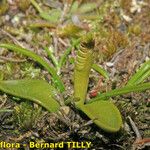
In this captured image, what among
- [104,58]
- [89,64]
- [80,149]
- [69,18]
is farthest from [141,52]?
[80,149]

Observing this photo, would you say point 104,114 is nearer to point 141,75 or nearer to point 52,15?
point 141,75

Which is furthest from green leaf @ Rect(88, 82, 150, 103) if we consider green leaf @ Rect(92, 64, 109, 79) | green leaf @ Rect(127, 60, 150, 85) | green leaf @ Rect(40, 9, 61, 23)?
green leaf @ Rect(40, 9, 61, 23)

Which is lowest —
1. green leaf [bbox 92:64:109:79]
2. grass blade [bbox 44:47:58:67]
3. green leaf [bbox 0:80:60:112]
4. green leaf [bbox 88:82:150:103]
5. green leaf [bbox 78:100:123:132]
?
green leaf [bbox 78:100:123:132]

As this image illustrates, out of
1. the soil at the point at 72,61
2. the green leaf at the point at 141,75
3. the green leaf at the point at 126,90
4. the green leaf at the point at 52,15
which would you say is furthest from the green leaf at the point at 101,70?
the green leaf at the point at 52,15

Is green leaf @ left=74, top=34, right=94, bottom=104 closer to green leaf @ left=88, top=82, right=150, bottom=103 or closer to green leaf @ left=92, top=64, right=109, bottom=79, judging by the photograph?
green leaf @ left=88, top=82, right=150, bottom=103

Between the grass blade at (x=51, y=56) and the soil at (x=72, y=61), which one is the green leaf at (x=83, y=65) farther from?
the grass blade at (x=51, y=56)

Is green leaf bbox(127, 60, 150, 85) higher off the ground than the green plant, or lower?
higher
